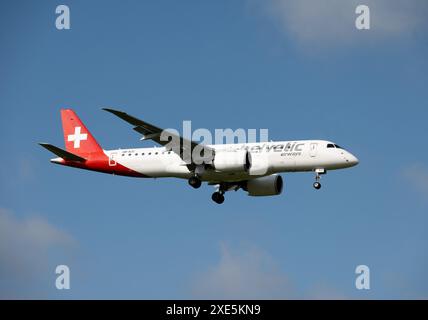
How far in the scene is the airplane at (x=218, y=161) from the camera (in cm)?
6244

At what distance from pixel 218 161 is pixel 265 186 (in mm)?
6481

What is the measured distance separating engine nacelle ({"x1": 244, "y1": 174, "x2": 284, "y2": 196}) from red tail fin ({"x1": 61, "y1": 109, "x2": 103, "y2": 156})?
1154 centimetres

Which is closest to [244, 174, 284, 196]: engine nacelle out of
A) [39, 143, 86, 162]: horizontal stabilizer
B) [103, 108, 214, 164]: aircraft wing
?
[103, 108, 214, 164]: aircraft wing

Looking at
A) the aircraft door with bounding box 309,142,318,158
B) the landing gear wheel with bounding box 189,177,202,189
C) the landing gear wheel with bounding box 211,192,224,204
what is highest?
the aircraft door with bounding box 309,142,318,158

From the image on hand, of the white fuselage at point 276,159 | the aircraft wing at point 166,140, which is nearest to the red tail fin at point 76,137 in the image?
the white fuselage at point 276,159

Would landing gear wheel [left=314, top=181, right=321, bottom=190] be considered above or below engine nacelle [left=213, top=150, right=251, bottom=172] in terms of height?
below

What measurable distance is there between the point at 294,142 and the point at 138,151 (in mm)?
11603

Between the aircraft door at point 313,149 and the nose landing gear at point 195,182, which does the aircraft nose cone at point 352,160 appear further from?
the nose landing gear at point 195,182

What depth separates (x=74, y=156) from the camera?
67.8 m

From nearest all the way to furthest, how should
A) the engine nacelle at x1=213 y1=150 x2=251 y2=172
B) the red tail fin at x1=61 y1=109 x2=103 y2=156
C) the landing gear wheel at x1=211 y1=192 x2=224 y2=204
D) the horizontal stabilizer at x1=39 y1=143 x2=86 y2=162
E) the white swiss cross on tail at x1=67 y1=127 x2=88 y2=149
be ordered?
the engine nacelle at x1=213 y1=150 x2=251 y2=172 → the horizontal stabilizer at x1=39 y1=143 x2=86 y2=162 → the landing gear wheel at x1=211 y1=192 x2=224 y2=204 → the red tail fin at x1=61 y1=109 x2=103 y2=156 → the white swiss cross on tail at x1=67 y1=127 x2=88 y2=149

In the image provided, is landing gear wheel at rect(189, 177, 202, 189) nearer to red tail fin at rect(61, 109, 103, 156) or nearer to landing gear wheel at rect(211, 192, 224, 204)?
landing gear wheel at rect(211, 192, 224, 204)

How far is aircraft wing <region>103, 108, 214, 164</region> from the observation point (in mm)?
59500
